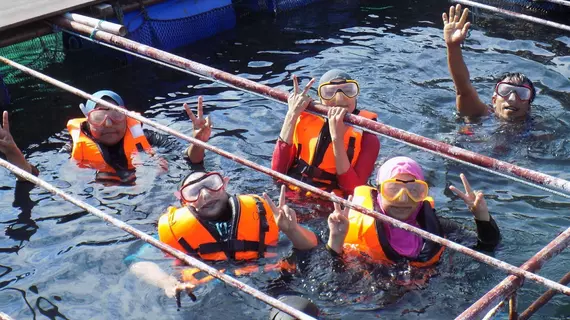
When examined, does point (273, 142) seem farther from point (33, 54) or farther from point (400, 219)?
point (33, 54)

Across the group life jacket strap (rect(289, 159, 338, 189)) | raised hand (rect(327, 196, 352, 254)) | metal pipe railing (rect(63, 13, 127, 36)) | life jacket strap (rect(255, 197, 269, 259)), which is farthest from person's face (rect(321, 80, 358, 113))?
metal pipe railing (rect(63, 13, 127, 36))

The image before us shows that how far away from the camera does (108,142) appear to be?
22.9 feet

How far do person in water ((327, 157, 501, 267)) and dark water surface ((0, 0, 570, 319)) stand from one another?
22cm

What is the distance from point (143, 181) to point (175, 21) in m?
3.80

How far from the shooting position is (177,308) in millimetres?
5184

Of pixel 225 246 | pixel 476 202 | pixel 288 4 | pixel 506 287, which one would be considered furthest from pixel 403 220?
pixel 288 4

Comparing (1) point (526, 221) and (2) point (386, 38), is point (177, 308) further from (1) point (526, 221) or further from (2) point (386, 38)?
(2) point (386, 38)

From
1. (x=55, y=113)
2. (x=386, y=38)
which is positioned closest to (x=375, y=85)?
(x=386, y=38)

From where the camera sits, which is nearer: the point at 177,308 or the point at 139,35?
the point at 177,308

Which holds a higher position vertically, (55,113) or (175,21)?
(175,21)

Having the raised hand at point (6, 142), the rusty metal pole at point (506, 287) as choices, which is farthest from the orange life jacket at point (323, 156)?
the rusty metal pole at point (506, 287)

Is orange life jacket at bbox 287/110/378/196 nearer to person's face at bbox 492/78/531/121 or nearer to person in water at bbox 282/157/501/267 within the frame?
person in water at bbox 282/157/501/267

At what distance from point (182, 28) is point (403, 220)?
5962mm

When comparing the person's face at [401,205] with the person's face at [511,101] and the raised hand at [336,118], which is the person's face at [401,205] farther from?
the person's face at [511,101]
